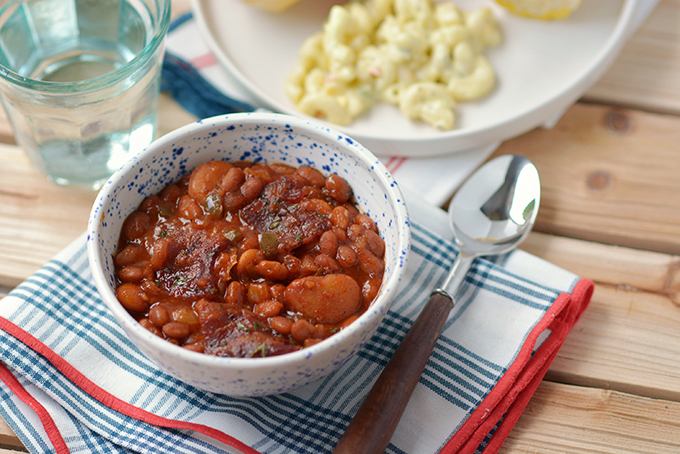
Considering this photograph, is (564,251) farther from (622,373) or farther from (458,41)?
(458,41)

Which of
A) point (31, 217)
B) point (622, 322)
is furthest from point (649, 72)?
point (31, 217)

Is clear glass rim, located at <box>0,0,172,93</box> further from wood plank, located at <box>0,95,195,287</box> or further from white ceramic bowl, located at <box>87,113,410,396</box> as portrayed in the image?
wood plank, located at <box>0,95,195,287</box>

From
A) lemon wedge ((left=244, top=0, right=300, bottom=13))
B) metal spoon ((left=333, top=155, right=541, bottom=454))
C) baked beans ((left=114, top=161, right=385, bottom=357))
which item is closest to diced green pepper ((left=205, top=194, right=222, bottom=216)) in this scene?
baked beans ((left=114, top=161, right=385, bottom=357))

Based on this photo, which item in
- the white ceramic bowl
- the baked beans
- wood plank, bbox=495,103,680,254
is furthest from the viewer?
wood plank, bbox=495,103,680,254

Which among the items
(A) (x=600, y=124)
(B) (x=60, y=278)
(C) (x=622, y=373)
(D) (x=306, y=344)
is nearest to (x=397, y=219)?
(D) (x=306, y=344)

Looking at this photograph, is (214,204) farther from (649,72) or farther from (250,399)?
(649,72)

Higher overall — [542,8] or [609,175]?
[542,8]
